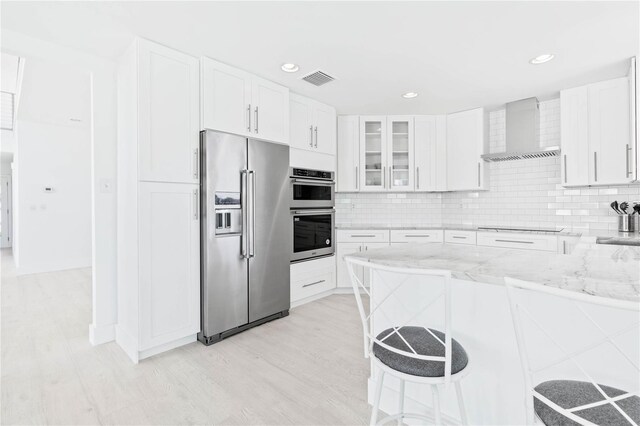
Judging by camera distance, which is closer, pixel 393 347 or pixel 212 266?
pixel 393 347

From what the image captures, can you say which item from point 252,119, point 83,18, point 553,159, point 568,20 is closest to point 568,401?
point 568,20

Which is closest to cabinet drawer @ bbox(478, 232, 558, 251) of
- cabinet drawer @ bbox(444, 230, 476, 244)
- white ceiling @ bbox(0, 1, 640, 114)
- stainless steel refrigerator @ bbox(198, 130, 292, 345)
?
cabinet drawer @ bbox(444, 230, 476, 244)

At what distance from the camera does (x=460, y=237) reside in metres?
3.99

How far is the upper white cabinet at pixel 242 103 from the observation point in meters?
2.78

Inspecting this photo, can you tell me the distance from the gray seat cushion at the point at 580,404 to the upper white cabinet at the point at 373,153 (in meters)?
3.60

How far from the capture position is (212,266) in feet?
8.93

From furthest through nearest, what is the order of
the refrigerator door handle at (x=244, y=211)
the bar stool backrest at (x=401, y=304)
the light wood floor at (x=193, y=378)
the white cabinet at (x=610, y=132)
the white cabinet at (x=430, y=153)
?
the white cabinet at (x=430, y=153)
the white cabinet at (x=610, y=132)
the refrigerator door handle at (x=244, y=211)
the light wood floor at (x=193, y=378)
the bar stool backrest at (x=401, y=304)

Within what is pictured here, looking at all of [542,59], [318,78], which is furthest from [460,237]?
[318,78]

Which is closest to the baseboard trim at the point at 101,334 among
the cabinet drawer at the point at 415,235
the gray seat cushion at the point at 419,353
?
the gray seat cushion at the point at 419,353

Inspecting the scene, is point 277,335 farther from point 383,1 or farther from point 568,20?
point 568,20

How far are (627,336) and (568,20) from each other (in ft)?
7.21

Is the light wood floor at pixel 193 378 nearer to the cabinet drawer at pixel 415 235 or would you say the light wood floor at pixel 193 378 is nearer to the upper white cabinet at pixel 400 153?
the cabinet drawer at pixel 415 235

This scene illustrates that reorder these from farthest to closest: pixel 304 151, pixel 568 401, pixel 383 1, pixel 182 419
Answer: pixel 304 151, pixel 383 1, pixel 182 419, pixel 568 401

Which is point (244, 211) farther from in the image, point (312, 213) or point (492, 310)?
point (492, 310)
